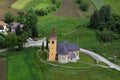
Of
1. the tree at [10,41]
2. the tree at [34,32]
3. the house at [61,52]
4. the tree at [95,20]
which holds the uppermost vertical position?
the tree at [95,20]

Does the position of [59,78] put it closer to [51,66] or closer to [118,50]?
[51,66]

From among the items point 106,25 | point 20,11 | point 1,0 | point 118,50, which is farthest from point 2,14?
point 118,50

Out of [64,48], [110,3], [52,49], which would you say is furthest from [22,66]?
[110,3]

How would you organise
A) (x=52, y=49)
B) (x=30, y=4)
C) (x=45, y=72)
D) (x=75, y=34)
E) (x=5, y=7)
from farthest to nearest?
(x=30, y=4) < (x=5, y=7) < (x=75, y=34) < (x=52, y=49) < (x=45, y=72)

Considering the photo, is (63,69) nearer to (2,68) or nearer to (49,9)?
(2,68)

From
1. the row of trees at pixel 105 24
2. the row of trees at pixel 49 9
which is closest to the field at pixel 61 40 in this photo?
the row of trees at pixel 49 9

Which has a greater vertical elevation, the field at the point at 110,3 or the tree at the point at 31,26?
the field at the point at 110,3

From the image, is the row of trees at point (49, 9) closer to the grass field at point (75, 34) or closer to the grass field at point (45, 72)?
the grass field at point (75, 34)

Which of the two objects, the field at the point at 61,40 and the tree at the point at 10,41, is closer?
the field at the point at 61,40

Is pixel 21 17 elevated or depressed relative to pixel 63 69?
elevated
